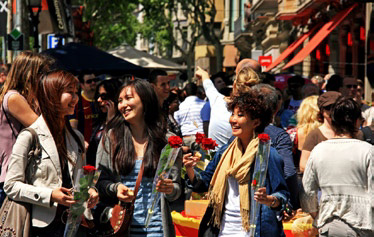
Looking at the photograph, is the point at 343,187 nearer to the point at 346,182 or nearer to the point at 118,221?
the point at 346,182

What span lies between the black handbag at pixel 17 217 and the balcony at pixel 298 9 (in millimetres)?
19511

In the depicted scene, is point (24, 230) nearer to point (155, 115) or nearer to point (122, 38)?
point (155, 115)

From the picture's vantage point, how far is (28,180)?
5.13 metres

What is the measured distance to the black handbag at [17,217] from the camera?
16.4ft

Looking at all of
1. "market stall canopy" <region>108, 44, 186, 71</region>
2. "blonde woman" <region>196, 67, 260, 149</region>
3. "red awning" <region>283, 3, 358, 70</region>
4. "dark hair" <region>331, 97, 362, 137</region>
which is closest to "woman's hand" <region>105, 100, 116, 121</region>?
"blonde woman" <region>196, 67, 260, 149</region>

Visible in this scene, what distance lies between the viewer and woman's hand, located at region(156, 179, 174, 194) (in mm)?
5289

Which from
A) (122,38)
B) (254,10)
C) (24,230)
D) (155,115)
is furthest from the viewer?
(122,38)

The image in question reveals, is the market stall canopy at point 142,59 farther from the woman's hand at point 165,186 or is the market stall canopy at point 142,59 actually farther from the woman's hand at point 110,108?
the woman's hand at point 165,186

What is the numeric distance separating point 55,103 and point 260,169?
135 centimetres

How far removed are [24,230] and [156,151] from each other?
1096 mm

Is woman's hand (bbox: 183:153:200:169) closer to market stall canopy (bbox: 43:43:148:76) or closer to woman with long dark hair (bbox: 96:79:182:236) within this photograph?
woman with long dark hair (bbox: 96:79:182:236)

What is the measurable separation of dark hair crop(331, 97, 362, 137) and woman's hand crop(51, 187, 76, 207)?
82.4 inches

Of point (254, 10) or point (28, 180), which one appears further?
point (254, 10)

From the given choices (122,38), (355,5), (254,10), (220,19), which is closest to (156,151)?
(355,5)
